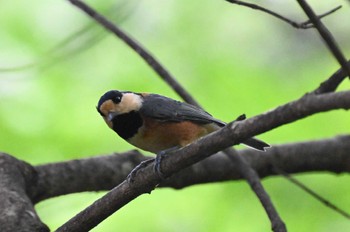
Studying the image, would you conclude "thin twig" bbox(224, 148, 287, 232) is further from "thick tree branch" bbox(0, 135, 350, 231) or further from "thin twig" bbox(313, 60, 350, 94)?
"thin twig" bbox(313, 60, 350, 94)

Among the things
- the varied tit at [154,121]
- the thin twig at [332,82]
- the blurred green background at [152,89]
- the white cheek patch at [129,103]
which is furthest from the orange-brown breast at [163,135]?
the blurred green background at [152,89]

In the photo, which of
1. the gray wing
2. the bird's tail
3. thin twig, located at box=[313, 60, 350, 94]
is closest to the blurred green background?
the bird's tail

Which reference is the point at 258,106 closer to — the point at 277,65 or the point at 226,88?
the point at 226,88

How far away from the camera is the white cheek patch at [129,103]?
3.86 m

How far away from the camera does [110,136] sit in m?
5.57

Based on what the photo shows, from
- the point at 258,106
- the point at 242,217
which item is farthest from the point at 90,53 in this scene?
the point at 242,217

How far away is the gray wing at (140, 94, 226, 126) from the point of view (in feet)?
12.6

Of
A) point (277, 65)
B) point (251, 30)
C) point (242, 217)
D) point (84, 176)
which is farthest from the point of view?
point (251, 30)

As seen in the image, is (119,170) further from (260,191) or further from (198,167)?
(260,191)

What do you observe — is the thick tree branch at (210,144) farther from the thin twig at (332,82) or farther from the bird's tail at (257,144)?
the bird's tail at (257,144)

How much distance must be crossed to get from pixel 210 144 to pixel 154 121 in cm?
133

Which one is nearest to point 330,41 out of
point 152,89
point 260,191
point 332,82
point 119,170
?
point 332,82

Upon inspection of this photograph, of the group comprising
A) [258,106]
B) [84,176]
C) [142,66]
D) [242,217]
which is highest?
[142,66]

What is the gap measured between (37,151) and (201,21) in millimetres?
1881
